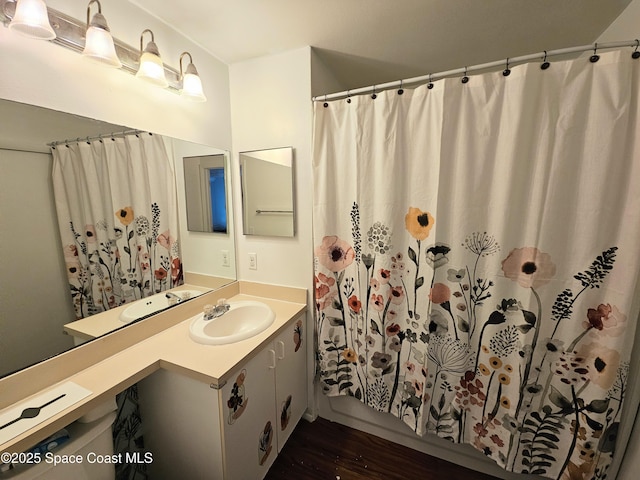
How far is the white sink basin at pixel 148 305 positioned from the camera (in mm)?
1204

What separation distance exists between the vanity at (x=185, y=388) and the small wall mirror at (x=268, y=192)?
0.62m

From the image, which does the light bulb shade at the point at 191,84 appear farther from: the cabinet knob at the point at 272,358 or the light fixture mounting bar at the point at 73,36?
the cabinet knob at the point at 272,358

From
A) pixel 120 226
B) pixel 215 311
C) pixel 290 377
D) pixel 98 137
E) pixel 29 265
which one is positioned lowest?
pixel 290 377

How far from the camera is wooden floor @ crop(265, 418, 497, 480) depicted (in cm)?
140

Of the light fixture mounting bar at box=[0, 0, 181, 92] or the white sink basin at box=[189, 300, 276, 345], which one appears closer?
the light fixture mounting bar at box=[0, 0, 181, 92]

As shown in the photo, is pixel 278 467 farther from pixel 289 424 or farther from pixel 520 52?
pixel 520 52

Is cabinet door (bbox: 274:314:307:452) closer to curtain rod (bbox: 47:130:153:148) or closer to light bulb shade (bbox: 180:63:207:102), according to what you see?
curtain rod (bbox: 47:130:153:148)

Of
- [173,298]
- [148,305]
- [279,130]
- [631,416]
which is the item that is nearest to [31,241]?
[148,305]

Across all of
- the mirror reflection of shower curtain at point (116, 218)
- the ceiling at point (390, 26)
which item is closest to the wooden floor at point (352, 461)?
the mirror reflection of shower curtain at point (116, 218)

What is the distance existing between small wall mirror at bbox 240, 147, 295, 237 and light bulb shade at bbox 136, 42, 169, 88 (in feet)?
2.01

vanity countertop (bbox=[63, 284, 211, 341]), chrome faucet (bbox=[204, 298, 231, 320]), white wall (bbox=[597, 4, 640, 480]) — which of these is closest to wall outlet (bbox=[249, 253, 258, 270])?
chrome faucet (bbox=[204, 298, 231, 320])

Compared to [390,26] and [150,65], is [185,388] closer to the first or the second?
[150,65]

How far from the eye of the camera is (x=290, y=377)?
1507mm

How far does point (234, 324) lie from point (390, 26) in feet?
6.07
